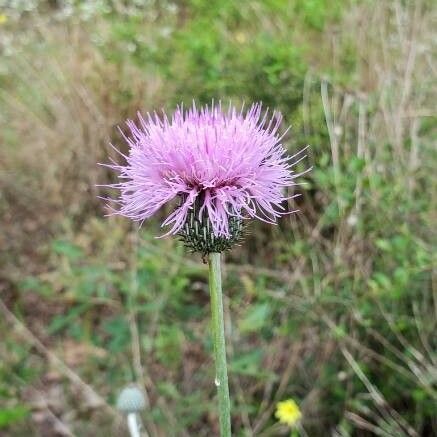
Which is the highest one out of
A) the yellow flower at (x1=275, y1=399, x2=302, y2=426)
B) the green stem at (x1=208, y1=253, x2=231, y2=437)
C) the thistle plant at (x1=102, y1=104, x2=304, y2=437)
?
the thistle plant at (x1=102, y1=104, x2=304, y2=437)

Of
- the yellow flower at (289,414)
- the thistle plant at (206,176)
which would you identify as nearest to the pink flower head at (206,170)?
the thistle plant at (206,176)

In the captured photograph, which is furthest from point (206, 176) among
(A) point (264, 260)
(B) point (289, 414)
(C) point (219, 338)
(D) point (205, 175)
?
(A) point (264, 260)

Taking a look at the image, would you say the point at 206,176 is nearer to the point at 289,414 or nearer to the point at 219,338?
the point at 219,338

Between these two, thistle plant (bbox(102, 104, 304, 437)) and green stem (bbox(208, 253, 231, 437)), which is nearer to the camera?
green stem (bbox(208, 253, 231, 437))

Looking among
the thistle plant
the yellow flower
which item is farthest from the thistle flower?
the yellow flower

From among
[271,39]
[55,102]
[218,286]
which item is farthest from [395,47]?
[218,286]

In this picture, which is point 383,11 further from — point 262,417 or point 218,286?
point 218,286

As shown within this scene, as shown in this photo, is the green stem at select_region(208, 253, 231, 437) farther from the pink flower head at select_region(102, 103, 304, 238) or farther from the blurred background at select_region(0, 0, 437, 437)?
the blurred background at select_region(0, 0, 437, 437)
